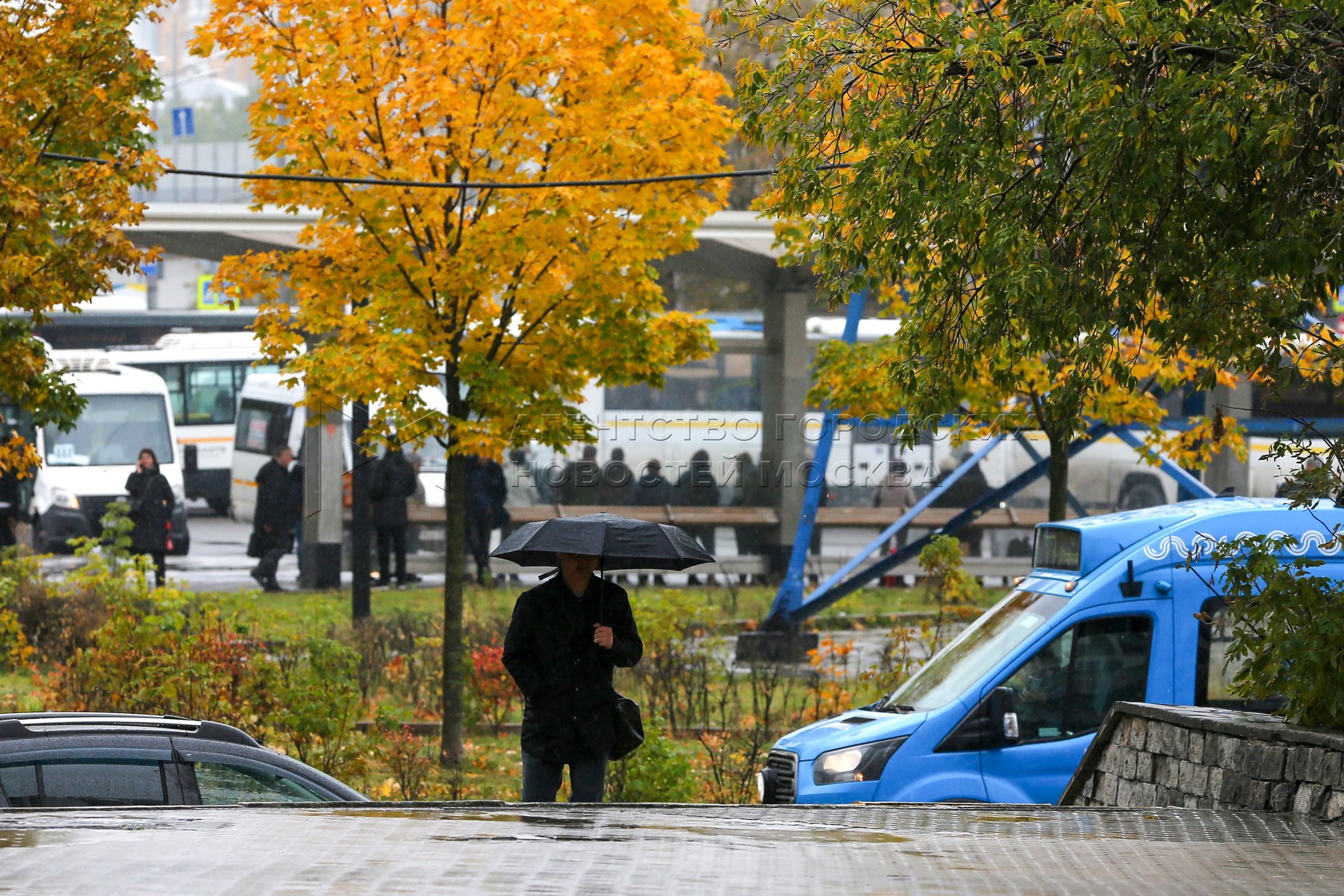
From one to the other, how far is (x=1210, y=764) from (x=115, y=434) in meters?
23.7

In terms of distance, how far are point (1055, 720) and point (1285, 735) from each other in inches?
101

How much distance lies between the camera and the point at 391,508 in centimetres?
2186

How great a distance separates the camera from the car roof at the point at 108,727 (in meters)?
5.08

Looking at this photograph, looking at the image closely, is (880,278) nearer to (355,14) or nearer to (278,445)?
(355,14)

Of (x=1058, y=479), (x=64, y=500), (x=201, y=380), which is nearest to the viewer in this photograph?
(x=1058, y=479)

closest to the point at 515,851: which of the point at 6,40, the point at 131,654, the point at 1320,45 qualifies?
the point at 1320,45

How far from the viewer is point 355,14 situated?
35.8ft

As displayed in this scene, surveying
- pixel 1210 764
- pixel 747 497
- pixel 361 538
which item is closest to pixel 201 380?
pixel 747 497

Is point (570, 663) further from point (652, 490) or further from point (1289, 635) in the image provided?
point (652, 490)

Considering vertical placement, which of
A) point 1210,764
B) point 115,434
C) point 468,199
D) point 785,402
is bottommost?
point 1210,764

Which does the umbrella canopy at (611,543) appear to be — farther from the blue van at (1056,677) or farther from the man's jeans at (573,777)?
the blue van at (1056,677)

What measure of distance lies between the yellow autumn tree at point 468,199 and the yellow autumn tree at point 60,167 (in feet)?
3.31

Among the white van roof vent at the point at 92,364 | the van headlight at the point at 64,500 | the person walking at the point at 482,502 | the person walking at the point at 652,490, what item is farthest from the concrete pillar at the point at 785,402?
the white van roof vent at the point at 92,364

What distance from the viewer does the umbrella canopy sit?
6.96 metres
